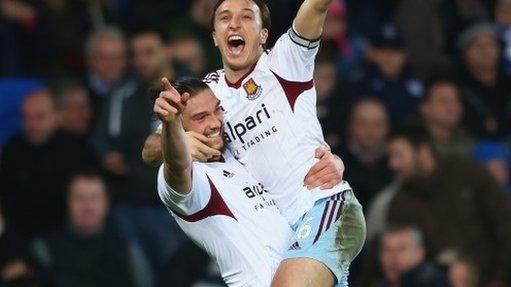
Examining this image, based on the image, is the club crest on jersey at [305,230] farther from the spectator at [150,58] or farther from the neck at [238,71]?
the spectator at [150,58]

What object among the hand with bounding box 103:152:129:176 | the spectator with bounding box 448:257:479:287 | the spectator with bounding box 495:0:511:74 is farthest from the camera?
the spectator with bounding box 495:0:511:74

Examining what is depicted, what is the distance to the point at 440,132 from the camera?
1547 centimetres

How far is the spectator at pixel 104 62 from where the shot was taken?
1520 centimetres

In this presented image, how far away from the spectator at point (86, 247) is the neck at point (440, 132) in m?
3.06

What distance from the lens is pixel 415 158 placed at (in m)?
14.3

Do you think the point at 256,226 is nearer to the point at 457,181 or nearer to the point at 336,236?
the point at 336,236

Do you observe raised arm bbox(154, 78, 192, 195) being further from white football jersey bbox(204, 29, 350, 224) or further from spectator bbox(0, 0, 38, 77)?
spectator bbox(0, 0, 38, 77)

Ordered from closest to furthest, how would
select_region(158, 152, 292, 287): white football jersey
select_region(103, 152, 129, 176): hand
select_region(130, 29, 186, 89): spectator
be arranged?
select_region(158, 152, 292, 287): white football jersey
select_region(103, 152, 129, 176): hand
select_region(130, 29, 186, 89): spectator

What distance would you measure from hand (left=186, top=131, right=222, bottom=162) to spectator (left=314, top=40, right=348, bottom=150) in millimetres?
4656

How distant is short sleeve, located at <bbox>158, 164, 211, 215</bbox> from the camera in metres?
9.73

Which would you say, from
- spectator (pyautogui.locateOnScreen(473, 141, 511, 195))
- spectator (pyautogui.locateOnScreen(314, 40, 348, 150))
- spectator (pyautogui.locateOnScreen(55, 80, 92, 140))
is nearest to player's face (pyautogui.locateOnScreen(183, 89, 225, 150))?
spectator (pyautogui.locateOnScreen(314, 40, 348, 150))

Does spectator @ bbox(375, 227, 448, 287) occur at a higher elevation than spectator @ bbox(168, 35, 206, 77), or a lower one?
lower

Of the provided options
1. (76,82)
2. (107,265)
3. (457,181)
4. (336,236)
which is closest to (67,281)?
(107,265)

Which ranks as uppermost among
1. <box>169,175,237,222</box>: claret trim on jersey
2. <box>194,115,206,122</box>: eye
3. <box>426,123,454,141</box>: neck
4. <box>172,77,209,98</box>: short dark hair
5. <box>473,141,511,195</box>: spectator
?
<box>172,77,209,98</box>: short dark hair
